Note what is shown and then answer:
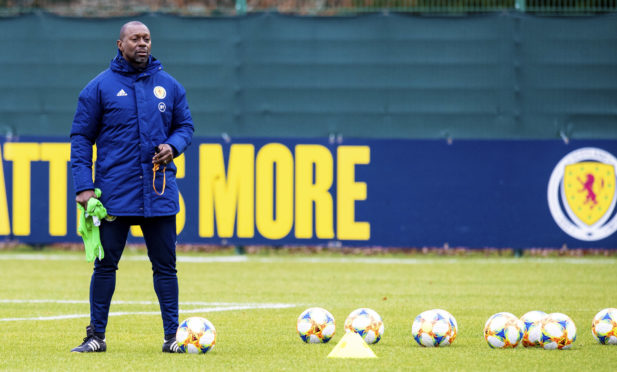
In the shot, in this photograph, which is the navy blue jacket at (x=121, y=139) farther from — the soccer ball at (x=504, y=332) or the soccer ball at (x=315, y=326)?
the soccer ball at (x=504, y=332)

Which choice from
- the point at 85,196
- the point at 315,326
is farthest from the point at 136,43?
the point at 315,326

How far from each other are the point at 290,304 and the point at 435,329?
3399 mm

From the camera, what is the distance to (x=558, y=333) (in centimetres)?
837

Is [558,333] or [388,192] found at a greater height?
[558,333]

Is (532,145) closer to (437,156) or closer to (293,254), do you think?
(437,156)

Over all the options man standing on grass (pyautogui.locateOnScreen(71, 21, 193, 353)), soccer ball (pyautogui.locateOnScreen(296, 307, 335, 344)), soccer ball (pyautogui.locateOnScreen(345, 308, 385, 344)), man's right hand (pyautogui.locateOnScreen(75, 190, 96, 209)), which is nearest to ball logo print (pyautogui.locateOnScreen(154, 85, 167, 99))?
man standing on grass (pyautogui.locateOnScreen(71, 21, 193, 353))

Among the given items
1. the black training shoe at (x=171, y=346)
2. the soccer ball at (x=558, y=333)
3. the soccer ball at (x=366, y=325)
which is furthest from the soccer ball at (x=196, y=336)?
the soccer ball at (x=558, y=333)

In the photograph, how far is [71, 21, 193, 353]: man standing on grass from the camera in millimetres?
8164

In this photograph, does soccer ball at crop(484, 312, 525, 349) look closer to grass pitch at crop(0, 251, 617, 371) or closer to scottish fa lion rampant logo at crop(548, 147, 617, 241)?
grass pitch at crop(0, 251, 617, 371)

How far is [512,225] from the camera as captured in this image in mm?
17125

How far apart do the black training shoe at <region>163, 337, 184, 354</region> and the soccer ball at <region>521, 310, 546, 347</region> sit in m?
2.50

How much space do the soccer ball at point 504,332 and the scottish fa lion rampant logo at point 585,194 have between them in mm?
8720

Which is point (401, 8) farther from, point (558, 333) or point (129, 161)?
point (129, 161)

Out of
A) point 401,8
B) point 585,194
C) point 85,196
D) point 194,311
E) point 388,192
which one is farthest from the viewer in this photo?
point 401,8
